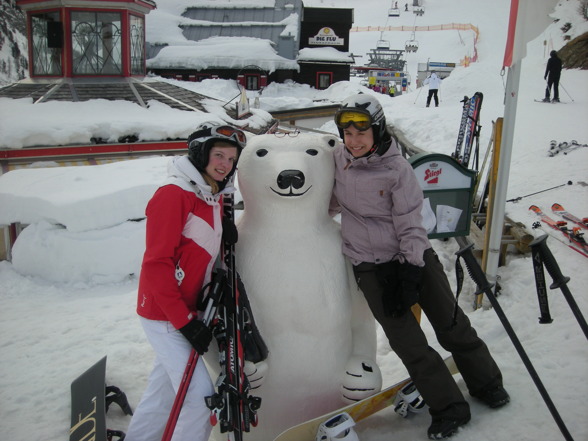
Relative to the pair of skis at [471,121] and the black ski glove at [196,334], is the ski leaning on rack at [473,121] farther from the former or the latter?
the black ski glove at [196,334]

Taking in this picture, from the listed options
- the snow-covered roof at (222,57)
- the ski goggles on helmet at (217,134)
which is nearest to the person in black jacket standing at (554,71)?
the ski goggles on helmet at (217,134)

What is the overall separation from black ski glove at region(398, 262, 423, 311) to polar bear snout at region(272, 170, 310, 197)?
25.5 inches

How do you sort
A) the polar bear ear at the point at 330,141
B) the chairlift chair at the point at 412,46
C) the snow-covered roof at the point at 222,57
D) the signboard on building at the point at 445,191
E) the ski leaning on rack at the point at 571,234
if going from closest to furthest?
the polar bear ear at the point at 330,141, the signboard on building at the point at 445,191, the ski leaning on rack at the point at 571,234, the snow-covered roof at the point at 222,57, the chairlift chair at the point at 412,46

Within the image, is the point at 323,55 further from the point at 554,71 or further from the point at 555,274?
the point at 555,274

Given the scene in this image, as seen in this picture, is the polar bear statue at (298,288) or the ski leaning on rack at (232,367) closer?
the ski leaning on rack at (232,367)

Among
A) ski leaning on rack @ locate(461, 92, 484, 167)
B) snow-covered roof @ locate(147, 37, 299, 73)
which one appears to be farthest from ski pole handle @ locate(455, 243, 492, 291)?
snow-covered roof @ locate(147, 37, 299, 73)

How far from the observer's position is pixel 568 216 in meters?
5.27

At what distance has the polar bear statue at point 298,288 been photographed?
2.61 meters

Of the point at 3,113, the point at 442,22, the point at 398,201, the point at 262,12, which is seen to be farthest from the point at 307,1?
the point at 398,201

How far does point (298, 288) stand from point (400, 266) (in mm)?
550

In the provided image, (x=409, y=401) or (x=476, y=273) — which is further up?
(x=476, y=273)

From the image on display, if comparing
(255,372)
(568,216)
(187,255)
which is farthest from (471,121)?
(187,255)

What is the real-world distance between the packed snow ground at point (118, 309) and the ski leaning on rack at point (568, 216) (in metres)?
0.15

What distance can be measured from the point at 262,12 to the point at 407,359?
924 inches
